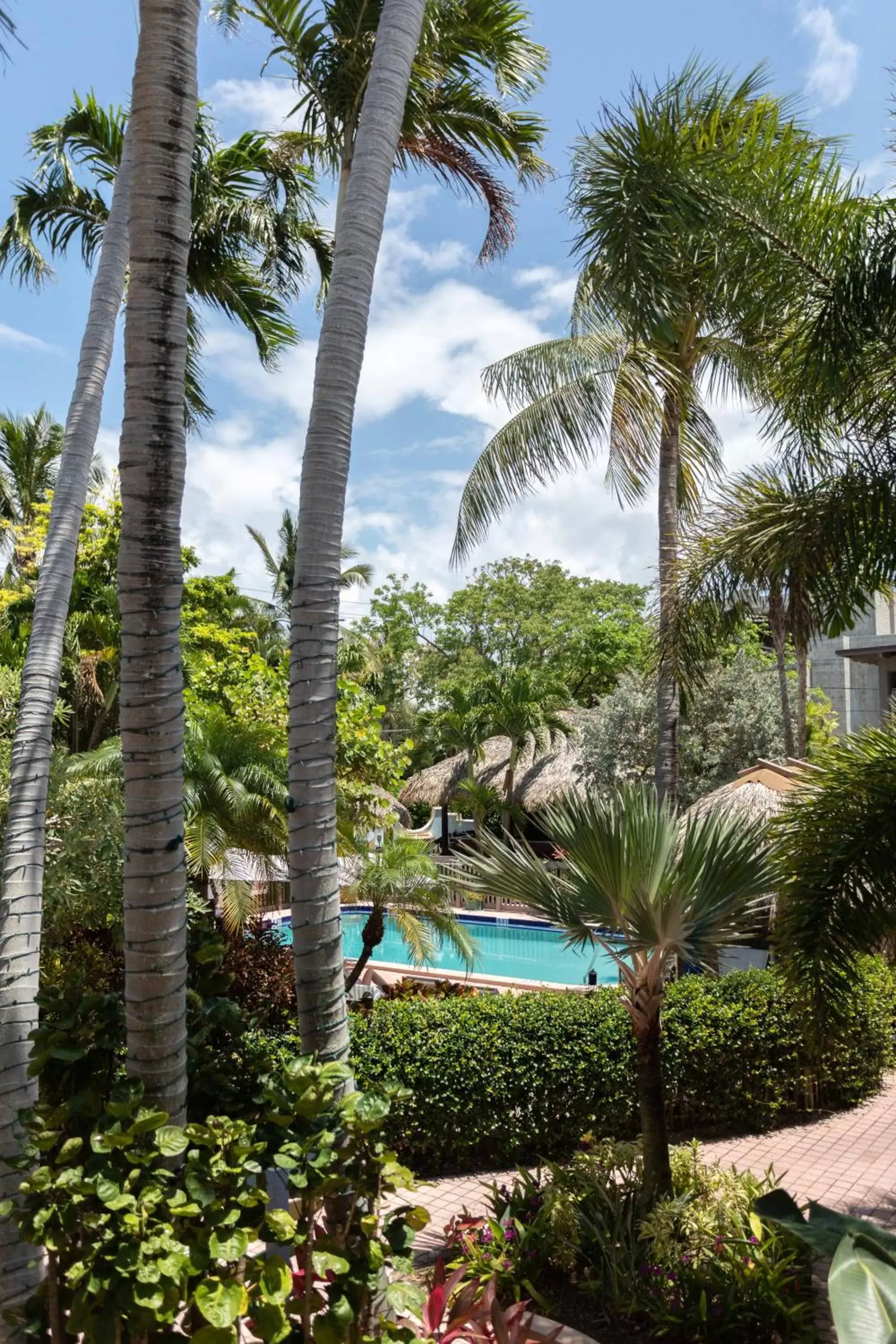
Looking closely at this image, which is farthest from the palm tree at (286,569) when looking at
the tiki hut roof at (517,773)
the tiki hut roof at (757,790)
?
the tiki hut roof at (757,790)

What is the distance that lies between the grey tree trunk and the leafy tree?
14.8m

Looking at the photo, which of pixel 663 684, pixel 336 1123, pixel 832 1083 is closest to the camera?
pixel 336 1123

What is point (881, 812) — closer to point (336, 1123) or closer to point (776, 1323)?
point (776, 1323)

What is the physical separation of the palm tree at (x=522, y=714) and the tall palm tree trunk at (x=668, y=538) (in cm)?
1550

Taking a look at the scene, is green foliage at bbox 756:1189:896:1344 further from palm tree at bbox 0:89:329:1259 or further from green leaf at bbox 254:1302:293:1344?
palm tree at bbox 0:89:329:1259

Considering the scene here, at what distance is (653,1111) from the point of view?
→ 5.38 metres

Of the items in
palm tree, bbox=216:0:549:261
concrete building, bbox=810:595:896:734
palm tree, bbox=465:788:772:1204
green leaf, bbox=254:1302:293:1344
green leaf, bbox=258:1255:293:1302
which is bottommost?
green leaf, bbox=254:1302:293:1344

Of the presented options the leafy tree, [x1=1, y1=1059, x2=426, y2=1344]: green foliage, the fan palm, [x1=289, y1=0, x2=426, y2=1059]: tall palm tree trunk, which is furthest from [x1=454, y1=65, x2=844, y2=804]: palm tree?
the leafy tree

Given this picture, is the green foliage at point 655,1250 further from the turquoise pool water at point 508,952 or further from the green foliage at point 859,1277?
the turquoise pool water at point 508,952

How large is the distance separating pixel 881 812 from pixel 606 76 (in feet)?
16.1

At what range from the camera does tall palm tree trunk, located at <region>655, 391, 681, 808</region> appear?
1071 cm

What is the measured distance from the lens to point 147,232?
10.3ft

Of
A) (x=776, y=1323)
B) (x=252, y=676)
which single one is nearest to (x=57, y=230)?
(x=252, y=676)

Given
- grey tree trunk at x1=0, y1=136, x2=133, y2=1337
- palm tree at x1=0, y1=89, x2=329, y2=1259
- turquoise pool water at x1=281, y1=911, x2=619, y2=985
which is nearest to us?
grey tree trunk at x1=0, y1=136, x2=133, y2=1337
